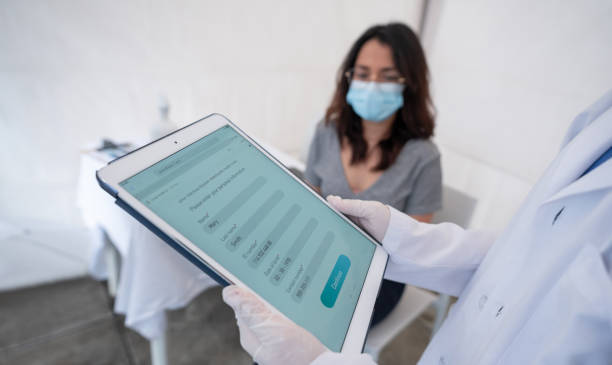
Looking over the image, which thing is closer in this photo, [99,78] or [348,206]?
[348,206]

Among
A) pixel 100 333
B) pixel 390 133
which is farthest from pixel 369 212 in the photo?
pixel 100 333

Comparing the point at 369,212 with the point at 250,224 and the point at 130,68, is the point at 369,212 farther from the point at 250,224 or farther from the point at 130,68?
the point at 130,68

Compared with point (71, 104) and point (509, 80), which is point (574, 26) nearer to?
point (509, 80)

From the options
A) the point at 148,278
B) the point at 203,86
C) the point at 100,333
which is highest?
the point at 203,86

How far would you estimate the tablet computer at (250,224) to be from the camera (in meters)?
0.35

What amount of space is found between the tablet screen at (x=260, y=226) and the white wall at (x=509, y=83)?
100 centimetres

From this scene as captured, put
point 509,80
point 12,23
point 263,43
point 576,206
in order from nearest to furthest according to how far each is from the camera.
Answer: point 576,206 < point 12,23 < point 509,80 < point 263,43

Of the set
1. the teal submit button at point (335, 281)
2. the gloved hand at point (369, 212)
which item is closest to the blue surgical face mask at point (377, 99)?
the gloved hand at point (369, 212)

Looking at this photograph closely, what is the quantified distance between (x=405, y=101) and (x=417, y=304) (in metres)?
0.65

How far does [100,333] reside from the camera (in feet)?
4.31

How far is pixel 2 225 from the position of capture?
142 cm

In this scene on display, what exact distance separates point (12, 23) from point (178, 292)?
4.27 feet

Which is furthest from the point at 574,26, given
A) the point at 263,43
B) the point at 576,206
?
the point at 263,43

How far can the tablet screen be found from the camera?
1.20 feet
